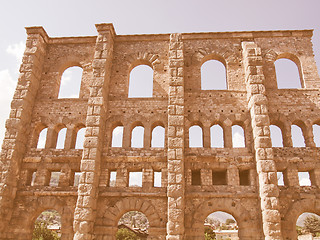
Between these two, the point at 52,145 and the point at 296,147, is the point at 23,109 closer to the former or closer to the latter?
the point at 52,145

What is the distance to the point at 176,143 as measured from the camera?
1165 cm

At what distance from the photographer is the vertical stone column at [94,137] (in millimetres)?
10781

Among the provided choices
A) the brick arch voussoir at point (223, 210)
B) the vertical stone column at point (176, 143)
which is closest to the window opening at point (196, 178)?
the brick arch voussoir at point (223, 210)

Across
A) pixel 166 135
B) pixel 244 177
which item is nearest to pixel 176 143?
pixel 166 135

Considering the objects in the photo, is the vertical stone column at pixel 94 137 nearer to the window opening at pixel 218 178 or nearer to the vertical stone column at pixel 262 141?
the window opening at pixel 218 178

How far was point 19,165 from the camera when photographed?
12.3 m

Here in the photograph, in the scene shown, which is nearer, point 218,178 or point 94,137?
point 94,137

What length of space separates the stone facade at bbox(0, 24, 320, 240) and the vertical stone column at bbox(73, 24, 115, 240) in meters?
0.05

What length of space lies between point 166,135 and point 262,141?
3.97 meters

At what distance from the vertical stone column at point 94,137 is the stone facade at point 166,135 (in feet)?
0.15

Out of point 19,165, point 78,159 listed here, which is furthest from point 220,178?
point 19,165

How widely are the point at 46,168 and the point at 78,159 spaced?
140cm

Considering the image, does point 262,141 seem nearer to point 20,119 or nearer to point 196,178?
point 196,178

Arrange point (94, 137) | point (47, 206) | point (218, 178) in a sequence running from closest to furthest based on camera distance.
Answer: point (47, 206) < point (94, 137) < point (218, 178)
